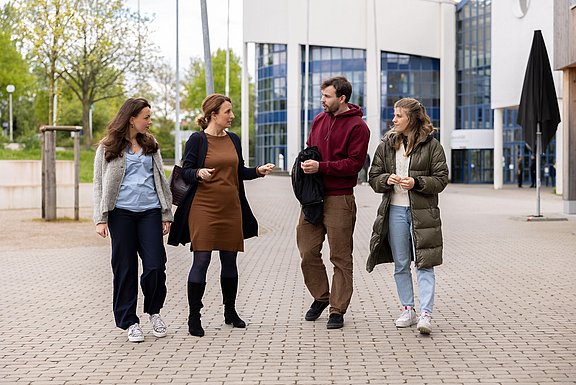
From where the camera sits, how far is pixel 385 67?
2709 inches

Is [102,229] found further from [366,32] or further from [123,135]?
[366,32]

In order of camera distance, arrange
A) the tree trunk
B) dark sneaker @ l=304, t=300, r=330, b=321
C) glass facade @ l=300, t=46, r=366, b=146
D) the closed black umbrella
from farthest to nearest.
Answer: glass facade @ l=300, t=46, r=366, b=146 → the tree trunk → the closed black umbrella → dark sneaker @ l=304, t=300, r=330, b=321

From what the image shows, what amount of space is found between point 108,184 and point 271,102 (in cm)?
6887

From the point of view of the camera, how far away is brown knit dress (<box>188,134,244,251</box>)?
763 centimetres

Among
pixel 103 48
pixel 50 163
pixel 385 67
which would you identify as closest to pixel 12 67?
pixel 103 48

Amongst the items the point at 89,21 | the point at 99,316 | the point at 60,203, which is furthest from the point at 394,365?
the point at 89,21

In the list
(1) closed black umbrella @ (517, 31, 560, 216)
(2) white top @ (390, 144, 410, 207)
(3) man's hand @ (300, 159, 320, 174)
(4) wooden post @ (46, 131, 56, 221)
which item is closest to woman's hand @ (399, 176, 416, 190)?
(2) white top @ (390, 144, 410, 207)

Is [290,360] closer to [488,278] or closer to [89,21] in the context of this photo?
[488,278]

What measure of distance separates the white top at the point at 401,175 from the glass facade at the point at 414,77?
60968mm

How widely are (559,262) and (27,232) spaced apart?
10234 millimetres

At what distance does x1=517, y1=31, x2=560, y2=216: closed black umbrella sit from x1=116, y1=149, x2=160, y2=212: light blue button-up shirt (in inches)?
595

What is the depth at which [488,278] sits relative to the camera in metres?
11.3

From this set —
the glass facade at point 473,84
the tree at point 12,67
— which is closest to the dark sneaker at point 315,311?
the tree at point 12,67

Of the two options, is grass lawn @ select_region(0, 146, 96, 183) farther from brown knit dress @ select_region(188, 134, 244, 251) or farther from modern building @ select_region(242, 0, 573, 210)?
brown knit dress @ select_region(188, 134, 244, 251)
